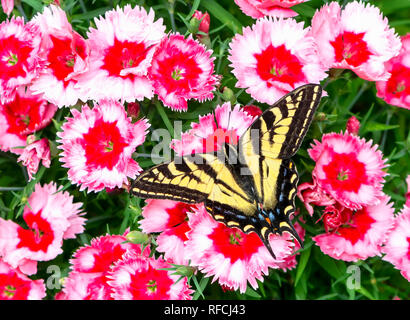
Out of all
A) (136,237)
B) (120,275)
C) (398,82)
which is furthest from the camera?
(398,82)

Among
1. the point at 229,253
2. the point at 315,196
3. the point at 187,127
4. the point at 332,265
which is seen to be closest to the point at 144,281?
the point at 229,253

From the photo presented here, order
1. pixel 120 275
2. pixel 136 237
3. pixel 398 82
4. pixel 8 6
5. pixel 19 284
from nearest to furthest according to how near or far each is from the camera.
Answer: pixel 136 237 → pixel 120 275 → pixel 8 6 → pixel 19 284 → pixel 398 82

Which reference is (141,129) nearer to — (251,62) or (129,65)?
Result: (129,65)

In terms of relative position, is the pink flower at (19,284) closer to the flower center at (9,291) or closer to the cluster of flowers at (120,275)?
the flower center at (9,291)

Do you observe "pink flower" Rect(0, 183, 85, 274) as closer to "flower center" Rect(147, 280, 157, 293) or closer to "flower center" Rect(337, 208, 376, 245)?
"flower center" Rect(147, 280, 157, 293)

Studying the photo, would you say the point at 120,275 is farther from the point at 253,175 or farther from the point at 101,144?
the point at 253,175

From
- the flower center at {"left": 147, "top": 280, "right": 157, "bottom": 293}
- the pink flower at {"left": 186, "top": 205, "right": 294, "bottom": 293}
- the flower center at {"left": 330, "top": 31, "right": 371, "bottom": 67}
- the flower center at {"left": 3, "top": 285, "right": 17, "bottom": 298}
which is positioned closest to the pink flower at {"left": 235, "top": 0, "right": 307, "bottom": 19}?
the flower center at {"left": 330, "top": 31, "right": 371, "bottom": 67}
